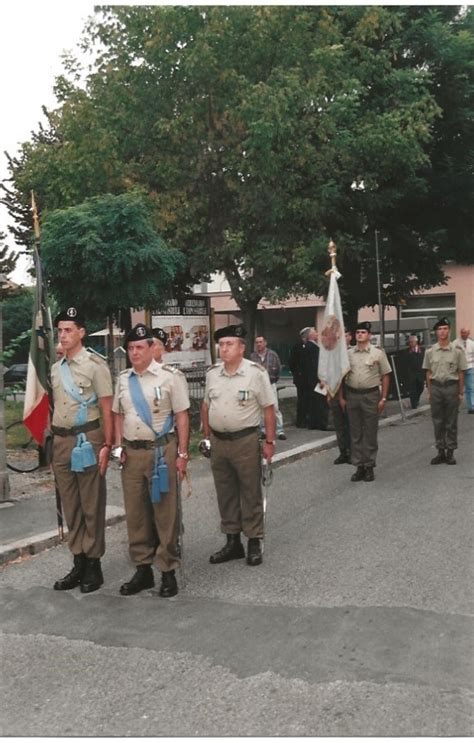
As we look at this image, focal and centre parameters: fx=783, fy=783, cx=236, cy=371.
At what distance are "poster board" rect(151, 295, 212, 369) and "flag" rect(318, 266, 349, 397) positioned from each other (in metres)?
4.46

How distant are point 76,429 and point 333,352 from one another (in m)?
5.11

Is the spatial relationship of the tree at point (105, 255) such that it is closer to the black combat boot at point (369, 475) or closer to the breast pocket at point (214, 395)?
the black combat boot at point (369, 475)

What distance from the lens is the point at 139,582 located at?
5508 millimetres

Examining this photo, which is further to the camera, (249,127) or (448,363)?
(249,127)

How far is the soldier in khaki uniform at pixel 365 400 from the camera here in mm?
9484

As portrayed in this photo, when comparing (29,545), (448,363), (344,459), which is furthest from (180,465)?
(448,363)

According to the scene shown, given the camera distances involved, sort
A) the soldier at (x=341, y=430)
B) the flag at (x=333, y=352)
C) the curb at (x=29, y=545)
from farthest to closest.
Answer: the soldier at (x=341, y=430), the flag at (x=333, y=352), the curb at (x=29, y=545)

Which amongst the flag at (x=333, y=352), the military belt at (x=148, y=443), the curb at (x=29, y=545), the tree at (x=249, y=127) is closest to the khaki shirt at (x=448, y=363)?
the flag at (x=333, y=352)

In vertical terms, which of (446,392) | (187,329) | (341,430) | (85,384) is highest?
(187,329)

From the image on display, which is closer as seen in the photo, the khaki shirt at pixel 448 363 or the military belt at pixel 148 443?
the military belt at pixel 148 443

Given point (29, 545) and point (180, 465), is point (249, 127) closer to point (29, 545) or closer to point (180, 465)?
point (29, 545)

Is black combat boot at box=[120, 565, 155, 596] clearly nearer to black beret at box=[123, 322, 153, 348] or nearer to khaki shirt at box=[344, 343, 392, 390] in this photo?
black beret at box=[123, 322, 153, 348]

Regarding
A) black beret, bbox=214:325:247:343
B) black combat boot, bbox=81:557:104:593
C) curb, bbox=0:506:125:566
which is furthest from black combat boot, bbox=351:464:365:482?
black combat boot, bbox=81:557:104:593

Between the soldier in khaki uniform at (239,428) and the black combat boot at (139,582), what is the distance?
78 centimetres
